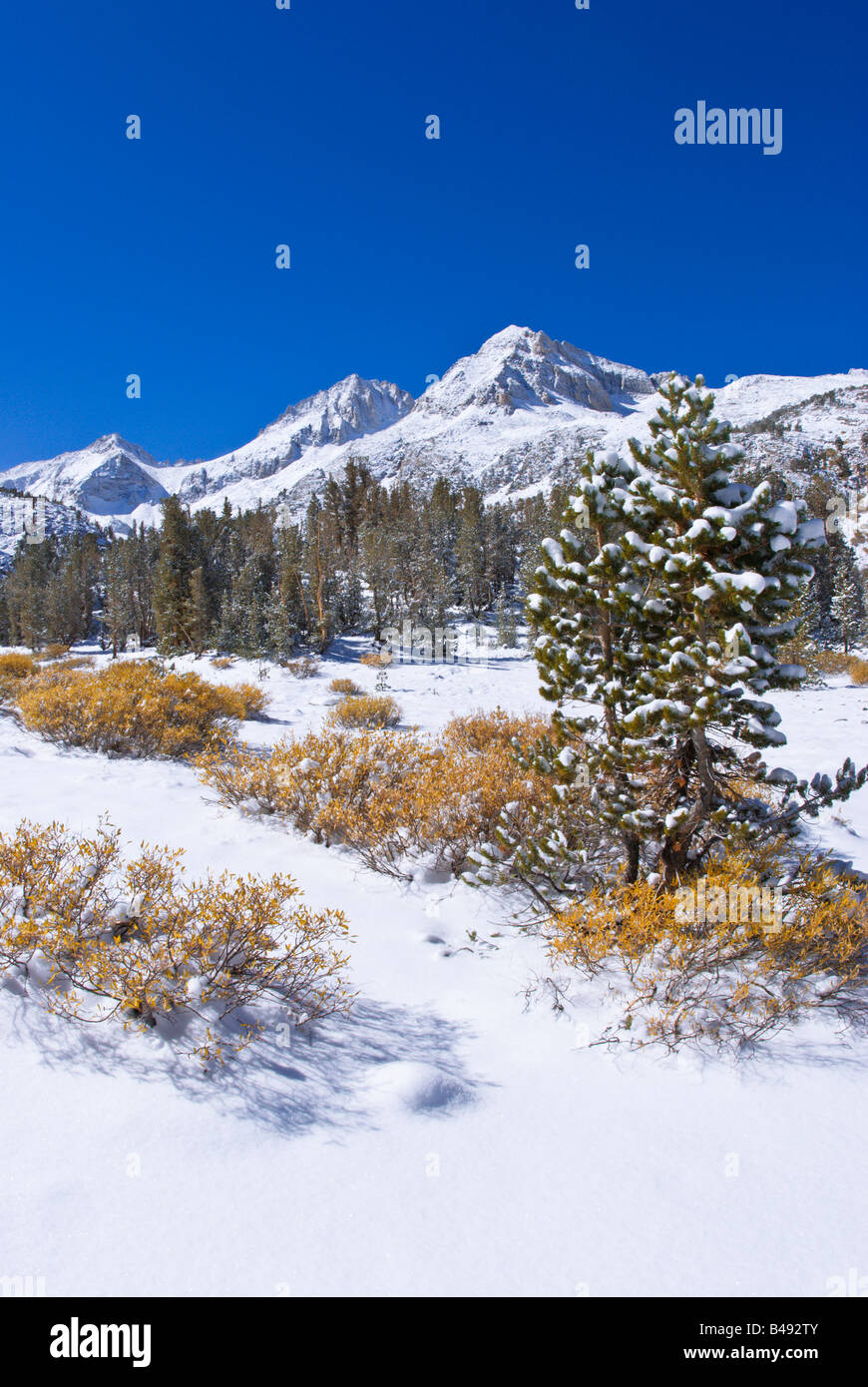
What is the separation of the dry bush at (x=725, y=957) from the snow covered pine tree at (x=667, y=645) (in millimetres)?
655

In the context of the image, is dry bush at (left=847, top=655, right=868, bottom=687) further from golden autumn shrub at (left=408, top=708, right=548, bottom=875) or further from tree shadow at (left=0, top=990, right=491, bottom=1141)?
tree shadow at (left=0, top=990, right=491, bottom=1141)

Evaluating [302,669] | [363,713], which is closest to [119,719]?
[363,713]

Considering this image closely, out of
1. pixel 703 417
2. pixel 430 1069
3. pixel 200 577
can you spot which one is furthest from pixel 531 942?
pixel 200 577

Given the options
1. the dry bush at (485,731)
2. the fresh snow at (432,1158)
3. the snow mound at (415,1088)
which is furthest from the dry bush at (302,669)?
the snow mound at (415,1088)

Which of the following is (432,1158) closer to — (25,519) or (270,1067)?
(270,1067)

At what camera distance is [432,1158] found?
314 cm

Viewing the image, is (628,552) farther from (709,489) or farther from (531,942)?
(531,942)

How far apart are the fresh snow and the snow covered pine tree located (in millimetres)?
1674

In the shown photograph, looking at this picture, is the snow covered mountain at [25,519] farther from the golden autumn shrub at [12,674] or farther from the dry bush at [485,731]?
the dry bush at [485,731]

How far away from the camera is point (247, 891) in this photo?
481 cm

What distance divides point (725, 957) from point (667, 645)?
240cm

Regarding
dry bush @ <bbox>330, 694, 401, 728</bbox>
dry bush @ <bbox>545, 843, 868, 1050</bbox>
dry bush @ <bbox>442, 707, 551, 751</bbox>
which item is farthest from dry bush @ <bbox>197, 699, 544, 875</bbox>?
dry bush @ <bbox>330, 694, 401, 728</bbox>

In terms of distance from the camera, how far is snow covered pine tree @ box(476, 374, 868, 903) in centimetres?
466
